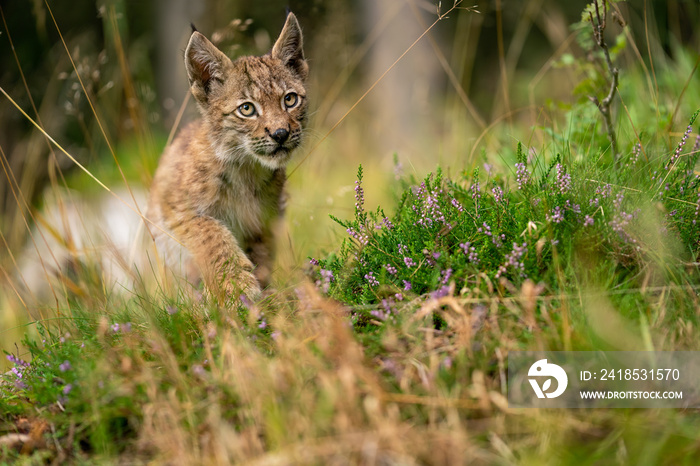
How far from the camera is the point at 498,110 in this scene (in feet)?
19.5

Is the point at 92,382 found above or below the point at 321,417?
below

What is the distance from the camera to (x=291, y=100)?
3.93 m

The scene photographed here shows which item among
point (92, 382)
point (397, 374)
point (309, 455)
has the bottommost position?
point (92, 382)

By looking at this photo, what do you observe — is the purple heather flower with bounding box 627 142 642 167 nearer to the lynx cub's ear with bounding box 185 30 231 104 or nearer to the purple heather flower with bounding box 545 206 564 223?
the purple heather flower with bounding box 545 206 564 223

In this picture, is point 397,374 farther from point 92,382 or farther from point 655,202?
point 655,202

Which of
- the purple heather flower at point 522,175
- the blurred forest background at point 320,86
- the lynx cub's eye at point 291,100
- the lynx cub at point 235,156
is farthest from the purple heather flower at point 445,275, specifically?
the lynx cub's eye at point 291,100

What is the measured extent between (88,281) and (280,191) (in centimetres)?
135

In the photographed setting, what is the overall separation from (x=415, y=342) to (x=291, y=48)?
2.45 metres

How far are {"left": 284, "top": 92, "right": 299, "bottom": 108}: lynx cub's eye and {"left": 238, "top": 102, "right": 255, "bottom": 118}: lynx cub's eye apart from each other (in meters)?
0.23

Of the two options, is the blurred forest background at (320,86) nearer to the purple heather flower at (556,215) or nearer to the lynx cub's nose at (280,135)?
the lynx cub's nose at (280,135)

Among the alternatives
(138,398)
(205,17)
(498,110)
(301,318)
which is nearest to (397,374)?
(301,318)

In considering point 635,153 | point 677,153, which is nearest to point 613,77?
point 635,153

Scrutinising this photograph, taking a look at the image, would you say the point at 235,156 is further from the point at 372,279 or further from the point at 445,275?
the point at 445,275

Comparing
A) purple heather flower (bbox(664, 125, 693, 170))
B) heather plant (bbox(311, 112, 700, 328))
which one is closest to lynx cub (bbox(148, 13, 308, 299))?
heather plant (bbox(311, 112, 700, 328))
